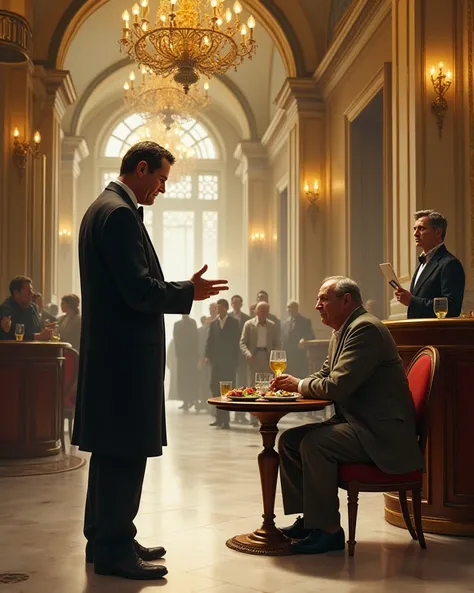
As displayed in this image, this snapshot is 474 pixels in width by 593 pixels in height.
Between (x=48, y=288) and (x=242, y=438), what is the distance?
4918 millimetres

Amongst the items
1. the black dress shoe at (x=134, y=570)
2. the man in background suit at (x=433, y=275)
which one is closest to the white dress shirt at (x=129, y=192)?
the black dress shoe at (x=134, y=570)

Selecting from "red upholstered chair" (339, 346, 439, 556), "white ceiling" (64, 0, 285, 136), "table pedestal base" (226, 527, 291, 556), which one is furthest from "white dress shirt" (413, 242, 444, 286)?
"white ceiling" (64, 0, 285, 136)

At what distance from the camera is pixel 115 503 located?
3510 mm

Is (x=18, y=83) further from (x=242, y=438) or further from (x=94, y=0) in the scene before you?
(x=242, y=438)

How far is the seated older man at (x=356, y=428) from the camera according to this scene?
393 centimetres

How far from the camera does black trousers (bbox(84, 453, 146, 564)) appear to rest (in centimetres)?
351

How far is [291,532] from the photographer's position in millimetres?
4230

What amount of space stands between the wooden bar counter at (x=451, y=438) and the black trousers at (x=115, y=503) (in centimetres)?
171

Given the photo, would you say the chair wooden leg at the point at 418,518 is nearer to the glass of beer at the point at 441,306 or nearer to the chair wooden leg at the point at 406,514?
the chair wooden leg at the point at 406,514

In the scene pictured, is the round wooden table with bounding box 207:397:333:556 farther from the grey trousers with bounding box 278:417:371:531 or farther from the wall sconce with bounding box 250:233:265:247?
the wall sconce with bounding box 250:233:265:247

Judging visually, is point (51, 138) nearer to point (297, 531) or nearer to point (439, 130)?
point (439, 130)

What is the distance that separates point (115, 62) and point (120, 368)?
15.0 meters

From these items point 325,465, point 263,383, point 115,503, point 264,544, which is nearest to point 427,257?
point 263,383

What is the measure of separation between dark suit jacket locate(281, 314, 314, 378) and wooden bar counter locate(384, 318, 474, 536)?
7.54 meters
